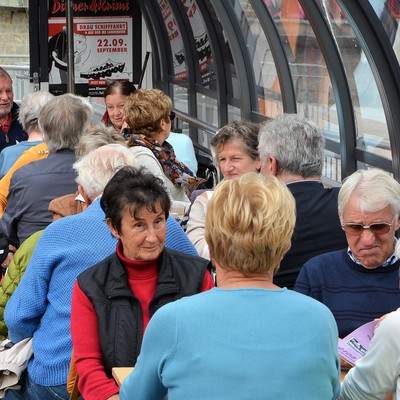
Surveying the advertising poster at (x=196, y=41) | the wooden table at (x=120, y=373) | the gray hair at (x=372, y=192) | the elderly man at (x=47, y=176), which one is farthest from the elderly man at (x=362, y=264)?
the advertising poster at (x=196, y=41)

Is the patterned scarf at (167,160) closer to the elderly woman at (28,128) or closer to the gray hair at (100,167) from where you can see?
the elderly woman at (28,128)

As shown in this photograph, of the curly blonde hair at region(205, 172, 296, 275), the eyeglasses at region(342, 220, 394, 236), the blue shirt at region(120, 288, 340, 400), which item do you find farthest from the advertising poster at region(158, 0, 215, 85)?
the blue shirt at region(120, 288, 340, 400)

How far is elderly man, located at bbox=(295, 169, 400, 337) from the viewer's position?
13.3ft

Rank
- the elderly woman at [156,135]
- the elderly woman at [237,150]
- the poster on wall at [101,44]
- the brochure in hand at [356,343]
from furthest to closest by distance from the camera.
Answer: the poster on wall at [101,44], the elderly woman at [156,135], the elderly woman at [237,150], the brochure in hand at [356,343]

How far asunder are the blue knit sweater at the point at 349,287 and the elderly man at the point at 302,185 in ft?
1.15

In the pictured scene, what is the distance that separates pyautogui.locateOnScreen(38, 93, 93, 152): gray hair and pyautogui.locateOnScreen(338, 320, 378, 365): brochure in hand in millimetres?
2841

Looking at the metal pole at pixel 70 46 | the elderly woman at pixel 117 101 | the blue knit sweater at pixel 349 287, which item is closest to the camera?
the blue knit sweater at pixel 349 287

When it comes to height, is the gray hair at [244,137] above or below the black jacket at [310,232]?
above

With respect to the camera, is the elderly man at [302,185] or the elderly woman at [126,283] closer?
the elderly woman at [126,283]

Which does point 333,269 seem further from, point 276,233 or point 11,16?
point 11,16

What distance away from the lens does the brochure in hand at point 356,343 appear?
3.65 metres

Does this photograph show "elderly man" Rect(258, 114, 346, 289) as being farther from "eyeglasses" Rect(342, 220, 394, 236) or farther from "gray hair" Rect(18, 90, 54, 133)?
"gray hair" Rect(18, 90, 54, 133)

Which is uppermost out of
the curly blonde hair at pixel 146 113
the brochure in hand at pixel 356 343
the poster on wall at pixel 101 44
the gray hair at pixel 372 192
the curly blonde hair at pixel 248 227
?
the curly blonde hair at pixel 248 227

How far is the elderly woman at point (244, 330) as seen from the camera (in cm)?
272
